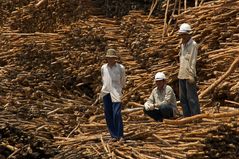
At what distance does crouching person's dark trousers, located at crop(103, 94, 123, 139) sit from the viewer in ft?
25.0

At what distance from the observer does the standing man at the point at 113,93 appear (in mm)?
7680

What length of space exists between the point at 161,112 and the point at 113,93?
742 millimetres

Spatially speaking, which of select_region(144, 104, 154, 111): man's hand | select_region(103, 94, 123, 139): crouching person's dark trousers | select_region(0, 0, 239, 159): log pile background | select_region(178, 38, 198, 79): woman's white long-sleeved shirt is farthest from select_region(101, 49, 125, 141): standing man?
select_region(178, 38, 198, 79): woman's white long-sleeved shirt

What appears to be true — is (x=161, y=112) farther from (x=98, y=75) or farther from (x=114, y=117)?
(x=98, y=75)

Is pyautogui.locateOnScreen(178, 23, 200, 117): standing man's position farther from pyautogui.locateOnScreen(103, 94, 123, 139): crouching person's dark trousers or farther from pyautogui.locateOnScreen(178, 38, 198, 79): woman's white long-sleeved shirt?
pyautogui.locateOnScreen(103, 94, 123, 139): crouching person's dark trousers

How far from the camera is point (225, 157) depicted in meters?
6.11

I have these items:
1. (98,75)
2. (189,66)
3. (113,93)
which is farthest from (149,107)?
(98,75)

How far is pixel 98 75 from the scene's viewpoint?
10609 millimetres

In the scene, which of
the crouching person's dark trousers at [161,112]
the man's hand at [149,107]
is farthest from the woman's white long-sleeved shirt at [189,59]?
the man's hand at [149,107]

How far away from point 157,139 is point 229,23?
2722 mm

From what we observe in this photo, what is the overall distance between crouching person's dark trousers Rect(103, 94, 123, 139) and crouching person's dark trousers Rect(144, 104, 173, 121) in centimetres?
62

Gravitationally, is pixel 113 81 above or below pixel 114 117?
above

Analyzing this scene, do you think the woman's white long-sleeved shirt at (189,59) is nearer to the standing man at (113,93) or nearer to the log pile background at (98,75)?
the log pile background at (98,75)

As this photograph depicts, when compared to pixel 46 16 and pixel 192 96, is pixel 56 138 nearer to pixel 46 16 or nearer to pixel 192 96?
pixel 192 96
